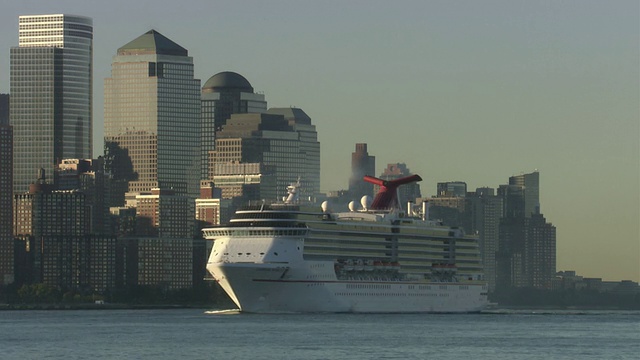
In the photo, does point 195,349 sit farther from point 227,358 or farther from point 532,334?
point 532,334

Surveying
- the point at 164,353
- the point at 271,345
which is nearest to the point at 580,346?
the point at 271,345

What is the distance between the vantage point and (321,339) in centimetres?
15938

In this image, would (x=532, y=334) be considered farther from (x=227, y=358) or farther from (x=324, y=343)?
(x=227, y=358)

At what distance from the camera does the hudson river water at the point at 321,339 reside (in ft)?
479

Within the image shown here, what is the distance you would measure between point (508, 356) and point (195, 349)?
25.1m

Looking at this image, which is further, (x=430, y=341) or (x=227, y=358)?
(x=430, y=341)

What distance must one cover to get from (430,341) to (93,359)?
32484mm

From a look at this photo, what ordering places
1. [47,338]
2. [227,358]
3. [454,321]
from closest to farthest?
1. [227,358]
2. [47,338]
3. [454,321]

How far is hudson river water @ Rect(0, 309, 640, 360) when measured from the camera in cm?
14600

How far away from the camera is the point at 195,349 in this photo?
150 m

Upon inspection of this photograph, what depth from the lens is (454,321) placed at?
197m

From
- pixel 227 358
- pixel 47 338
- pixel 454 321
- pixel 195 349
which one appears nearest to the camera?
pixel 227 358

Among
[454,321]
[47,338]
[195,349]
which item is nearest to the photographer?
[195,349]

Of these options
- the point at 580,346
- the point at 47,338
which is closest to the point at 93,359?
the point at 47,338
